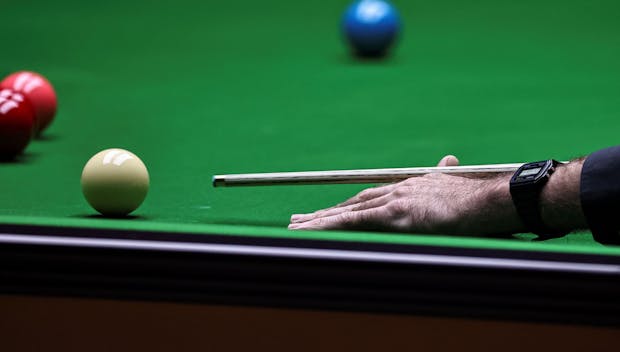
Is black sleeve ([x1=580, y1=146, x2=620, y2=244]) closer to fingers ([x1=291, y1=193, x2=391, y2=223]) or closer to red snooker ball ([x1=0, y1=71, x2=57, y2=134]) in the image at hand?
fingers ([x1=291, y1=193, x2=391, y2=223])

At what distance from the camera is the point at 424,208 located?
1.72 m

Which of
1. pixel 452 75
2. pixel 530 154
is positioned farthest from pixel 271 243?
pixel 452 75

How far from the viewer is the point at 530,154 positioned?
7.85 feet

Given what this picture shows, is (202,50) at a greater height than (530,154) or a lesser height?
greater

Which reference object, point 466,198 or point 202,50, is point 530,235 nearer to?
point 466,198

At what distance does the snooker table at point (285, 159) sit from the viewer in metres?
1.38

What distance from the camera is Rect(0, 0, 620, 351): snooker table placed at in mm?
1375

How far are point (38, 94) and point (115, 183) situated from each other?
37.8 inches

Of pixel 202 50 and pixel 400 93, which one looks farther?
pixel 202 50

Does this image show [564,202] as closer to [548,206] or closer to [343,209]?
[548,206]

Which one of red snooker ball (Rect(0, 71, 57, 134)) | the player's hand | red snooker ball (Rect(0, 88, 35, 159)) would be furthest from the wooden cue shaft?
red snooker ball (Rect(0, 71, 57, 134))

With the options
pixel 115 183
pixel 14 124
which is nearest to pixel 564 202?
pixel 115 183

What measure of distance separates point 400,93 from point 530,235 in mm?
1382

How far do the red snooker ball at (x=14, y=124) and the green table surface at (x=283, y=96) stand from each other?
0.16ft
